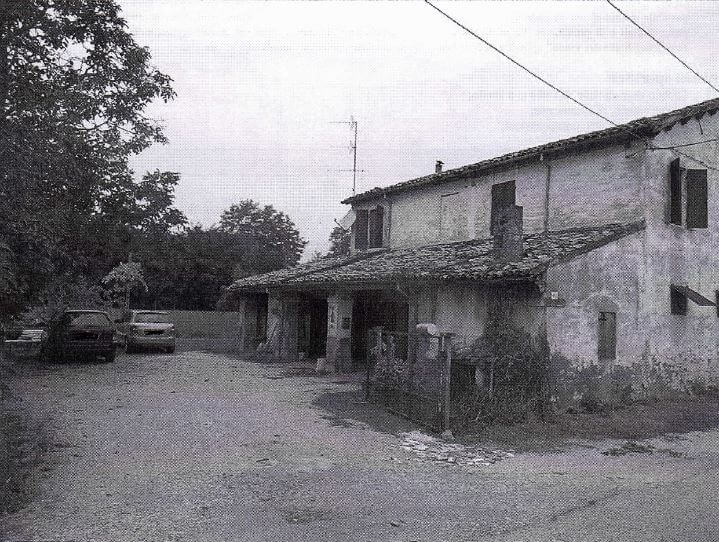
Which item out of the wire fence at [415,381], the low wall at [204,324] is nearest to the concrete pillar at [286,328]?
the wire fence at [415,381]

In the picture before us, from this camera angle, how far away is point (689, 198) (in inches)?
519

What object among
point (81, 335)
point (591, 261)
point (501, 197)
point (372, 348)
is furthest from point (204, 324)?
point (591, 261)

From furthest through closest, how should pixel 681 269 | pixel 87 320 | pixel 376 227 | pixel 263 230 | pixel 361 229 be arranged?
1. pixel 263 230
2. pixel 361 229
3. pixel 376 227
4. pixel 87 320
5. pixel 681 269

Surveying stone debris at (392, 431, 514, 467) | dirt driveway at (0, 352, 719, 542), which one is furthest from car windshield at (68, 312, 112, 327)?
stone debris at (392, 431, 514, 467)

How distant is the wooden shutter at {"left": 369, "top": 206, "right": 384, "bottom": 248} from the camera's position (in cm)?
2072

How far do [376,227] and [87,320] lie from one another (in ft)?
34.2

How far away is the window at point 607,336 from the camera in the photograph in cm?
1136

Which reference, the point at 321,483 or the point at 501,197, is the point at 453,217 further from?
the point at 321,483

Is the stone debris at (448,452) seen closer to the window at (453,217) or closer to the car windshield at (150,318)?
the window at (453,217)

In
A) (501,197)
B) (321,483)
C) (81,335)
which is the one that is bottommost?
(321,483)

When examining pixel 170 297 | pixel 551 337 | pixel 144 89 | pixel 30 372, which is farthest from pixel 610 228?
pixel 170 297

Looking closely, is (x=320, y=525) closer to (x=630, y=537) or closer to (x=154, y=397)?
(x=630, y=537)

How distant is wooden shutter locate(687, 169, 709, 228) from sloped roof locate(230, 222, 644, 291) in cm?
207

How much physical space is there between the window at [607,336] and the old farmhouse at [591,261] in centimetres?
3
